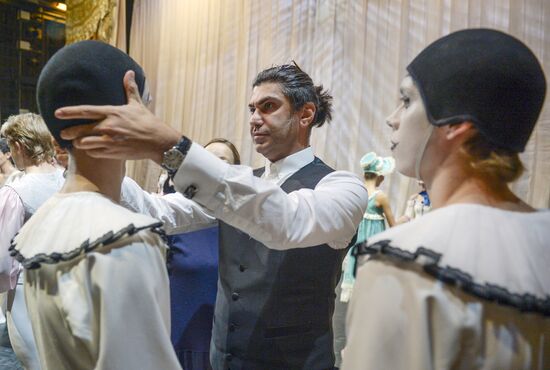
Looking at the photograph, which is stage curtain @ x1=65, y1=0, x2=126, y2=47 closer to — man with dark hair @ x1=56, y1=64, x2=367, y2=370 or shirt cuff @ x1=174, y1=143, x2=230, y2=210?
man with dark hair @ x1=56, y1=64, x2=367, y2=370

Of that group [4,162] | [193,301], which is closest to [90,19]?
[4,162]

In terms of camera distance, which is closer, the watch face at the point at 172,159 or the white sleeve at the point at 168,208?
the watch face at the point at 172,159

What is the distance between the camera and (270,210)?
114 centimetres

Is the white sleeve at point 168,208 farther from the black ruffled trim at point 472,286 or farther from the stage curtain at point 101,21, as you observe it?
the stage curtain at point 101,21

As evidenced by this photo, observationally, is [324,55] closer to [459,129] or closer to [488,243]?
[459,129]

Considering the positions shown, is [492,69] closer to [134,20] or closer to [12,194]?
[12,194]

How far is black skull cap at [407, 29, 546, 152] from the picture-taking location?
764mm

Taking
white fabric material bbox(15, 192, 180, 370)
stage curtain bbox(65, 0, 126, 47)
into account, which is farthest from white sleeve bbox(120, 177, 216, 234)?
stage curtain bbox(65, 0, 126, 47)

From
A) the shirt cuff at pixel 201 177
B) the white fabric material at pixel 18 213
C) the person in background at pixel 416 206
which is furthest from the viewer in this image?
the person in background at pixel 416 206

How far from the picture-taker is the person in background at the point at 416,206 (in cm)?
370

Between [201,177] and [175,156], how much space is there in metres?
0.07

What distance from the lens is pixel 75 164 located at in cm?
101

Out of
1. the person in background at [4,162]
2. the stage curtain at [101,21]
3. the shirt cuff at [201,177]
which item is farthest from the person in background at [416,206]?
the stage curtain at [101,21]

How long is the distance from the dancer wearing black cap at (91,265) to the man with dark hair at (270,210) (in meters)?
0.07
